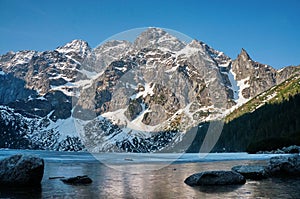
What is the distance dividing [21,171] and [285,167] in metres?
20.4

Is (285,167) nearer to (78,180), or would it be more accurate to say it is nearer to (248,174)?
(248,174)

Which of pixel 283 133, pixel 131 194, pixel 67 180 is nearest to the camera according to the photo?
pixel 131 194

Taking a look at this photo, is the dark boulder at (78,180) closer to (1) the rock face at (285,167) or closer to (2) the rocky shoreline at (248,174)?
(2) the rocky shoreline at (248,174)

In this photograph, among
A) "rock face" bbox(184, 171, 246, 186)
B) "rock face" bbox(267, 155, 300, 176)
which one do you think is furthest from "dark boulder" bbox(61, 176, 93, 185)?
"rock face" bbox(267, 155, 300, 176)

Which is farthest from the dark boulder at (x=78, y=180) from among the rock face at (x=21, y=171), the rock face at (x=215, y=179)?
the rock face at (x=215, y=179)

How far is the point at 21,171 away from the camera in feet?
68.6

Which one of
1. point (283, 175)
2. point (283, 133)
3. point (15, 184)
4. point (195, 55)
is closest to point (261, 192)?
point (283, 175)

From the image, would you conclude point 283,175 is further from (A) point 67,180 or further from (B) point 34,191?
(B) point 34,191

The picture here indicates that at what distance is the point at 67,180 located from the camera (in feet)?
73.6

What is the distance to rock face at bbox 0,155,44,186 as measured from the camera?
20728 mm

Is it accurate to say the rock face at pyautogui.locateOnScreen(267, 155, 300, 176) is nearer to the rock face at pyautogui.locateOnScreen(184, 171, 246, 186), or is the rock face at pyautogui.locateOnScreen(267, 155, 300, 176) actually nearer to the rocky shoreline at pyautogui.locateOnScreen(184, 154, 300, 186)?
the rocky shoreline at pyautogui.locateOnScreen(184, 154, 300, 186)

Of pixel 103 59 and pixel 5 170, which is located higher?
pixel 103 59

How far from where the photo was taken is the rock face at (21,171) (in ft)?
68.0

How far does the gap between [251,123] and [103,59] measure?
176m
